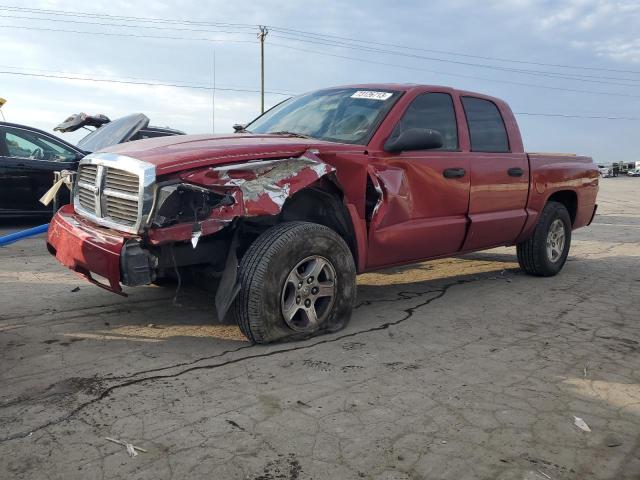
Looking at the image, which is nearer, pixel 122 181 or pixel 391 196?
pixel 122 181

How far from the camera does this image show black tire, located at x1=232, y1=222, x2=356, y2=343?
3.57 m

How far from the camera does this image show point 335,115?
15.6 feet

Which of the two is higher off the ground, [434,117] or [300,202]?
[434,117]

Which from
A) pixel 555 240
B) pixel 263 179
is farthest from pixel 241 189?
pixel 555 240

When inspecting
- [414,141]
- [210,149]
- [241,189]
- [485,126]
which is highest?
[485,126]

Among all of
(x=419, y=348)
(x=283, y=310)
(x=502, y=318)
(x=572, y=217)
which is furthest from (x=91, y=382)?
(x=572, y=217)

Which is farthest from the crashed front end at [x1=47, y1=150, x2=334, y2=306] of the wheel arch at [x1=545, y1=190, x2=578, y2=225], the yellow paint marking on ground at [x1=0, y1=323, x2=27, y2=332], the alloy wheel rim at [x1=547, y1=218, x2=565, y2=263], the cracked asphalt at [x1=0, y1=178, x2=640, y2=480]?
the wheel arch at [x1=545, y1=190, x2=578, y2=225]

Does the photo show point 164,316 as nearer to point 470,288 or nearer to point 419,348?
point 419,348

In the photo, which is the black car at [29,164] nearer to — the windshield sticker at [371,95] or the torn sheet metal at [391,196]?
the windshield sticker at [371,95]

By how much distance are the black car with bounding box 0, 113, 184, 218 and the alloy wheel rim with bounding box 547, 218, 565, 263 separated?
18.2ft

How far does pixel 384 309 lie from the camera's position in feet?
16.0

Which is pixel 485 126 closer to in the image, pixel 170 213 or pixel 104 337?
pixel 170 213

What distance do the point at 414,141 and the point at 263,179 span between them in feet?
4.41

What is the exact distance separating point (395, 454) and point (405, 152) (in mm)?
2630
